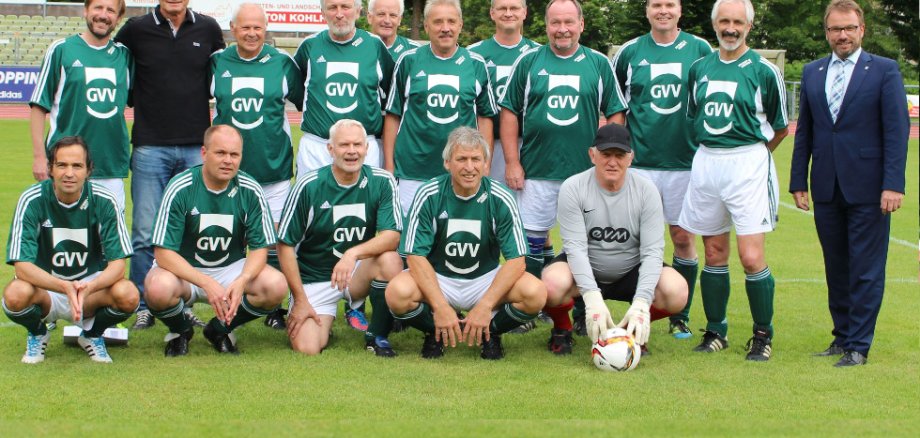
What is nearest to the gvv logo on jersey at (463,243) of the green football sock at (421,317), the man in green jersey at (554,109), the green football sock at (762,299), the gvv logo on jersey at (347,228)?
the green football sock at (421,317)

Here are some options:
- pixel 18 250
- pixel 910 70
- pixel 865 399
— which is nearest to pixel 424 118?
pixel 18 250

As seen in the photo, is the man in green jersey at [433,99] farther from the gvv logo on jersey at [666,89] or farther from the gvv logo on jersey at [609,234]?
the gvv logo on jersey at [609,234]

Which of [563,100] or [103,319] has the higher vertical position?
[563,100]

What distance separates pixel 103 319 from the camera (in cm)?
541

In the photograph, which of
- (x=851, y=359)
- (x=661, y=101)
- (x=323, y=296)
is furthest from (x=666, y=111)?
(x=323, y=296)

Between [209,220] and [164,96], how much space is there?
1027 millimetres

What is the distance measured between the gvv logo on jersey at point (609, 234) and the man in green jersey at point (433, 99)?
1.13m

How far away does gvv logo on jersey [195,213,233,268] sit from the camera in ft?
18.5

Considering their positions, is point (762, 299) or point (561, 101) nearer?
point (762, 299)

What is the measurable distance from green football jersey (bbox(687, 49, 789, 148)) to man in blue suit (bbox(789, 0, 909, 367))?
0.18m

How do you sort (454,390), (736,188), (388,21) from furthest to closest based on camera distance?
(388,21)
(736,188)
(454,390)

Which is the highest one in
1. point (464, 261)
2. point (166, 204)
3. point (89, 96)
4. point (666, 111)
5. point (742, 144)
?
point (89, 96)

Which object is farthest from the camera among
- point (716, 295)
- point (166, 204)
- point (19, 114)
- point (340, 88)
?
point (19, 114)

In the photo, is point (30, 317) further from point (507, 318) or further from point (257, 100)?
point (507, 318)
